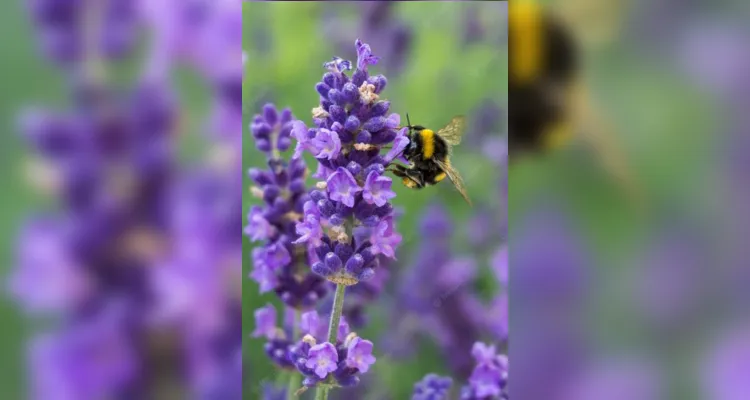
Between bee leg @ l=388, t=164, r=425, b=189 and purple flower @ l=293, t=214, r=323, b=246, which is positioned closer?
purple flower @ l=293, t=214, r=323, b=246

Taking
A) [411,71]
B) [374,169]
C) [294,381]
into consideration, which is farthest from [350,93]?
[411,71]

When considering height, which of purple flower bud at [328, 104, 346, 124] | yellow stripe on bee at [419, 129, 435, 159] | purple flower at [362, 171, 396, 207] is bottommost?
purple flower at [362, 171, 396, 207]

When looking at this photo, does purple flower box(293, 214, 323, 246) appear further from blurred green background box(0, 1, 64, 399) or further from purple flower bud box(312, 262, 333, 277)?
blurred green background box(0, 1, 64, 399)

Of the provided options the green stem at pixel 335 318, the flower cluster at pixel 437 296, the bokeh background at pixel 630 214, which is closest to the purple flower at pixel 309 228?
the green stem at pixel 335 318

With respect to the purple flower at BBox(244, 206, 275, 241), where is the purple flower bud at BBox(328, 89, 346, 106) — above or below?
above

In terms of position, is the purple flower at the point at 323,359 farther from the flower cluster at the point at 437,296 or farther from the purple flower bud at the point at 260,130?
the flower cluster at the point at 437,296

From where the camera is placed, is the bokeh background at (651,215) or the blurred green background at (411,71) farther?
the blurred green background at (411,71)

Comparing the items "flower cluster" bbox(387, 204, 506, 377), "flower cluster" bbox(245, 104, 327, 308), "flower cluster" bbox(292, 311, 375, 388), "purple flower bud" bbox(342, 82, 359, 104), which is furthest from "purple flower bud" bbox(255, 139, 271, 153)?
"flower cluster" bbox(387, 204, 506, 377)
